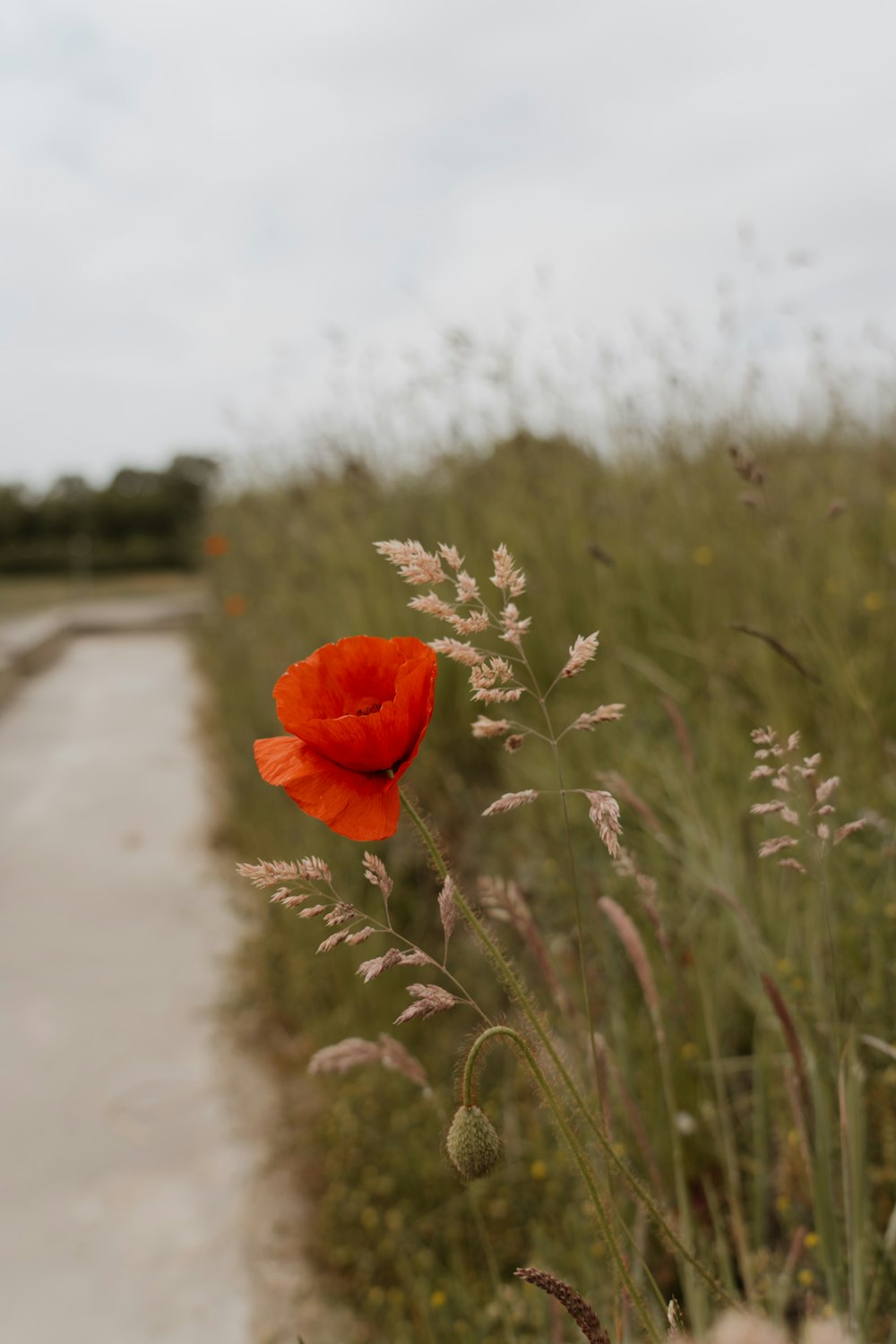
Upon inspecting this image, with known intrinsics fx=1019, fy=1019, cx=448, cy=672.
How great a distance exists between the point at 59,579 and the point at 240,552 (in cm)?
1388

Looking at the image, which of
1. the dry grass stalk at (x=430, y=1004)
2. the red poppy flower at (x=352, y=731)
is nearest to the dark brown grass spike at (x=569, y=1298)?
the dry grass stalk at (x=430, y=1004)

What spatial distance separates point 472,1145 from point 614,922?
0.64 m

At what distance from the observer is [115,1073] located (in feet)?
8.03

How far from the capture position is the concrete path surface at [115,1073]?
179 cm

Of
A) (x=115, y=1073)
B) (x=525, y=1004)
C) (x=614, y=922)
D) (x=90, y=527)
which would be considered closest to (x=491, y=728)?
(x=525, y=1004)

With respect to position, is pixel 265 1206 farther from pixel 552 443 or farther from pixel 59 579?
pixel 59 579

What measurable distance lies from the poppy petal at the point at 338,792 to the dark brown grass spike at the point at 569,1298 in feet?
0.83

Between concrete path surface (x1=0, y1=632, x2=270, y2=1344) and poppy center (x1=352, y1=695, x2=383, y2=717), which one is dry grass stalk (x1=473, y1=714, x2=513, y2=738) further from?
concrete path surface (x1=0, y1=632, x2=270, y2=1344)

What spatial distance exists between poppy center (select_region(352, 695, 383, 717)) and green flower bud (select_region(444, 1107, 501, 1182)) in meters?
0.27

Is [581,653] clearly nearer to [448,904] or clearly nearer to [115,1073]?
[448,904]

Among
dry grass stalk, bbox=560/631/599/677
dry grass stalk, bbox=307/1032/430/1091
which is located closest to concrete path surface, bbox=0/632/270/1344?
dry grass stalk, bbox=307/1032/430/1091

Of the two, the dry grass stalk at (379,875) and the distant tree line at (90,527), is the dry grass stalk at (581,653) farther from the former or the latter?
the distant tree line at (90,527)

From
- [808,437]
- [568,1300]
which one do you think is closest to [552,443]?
[808,437]

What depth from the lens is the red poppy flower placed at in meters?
0.62
